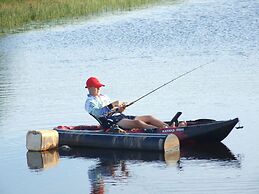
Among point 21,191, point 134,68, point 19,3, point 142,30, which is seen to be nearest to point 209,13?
point 142,30

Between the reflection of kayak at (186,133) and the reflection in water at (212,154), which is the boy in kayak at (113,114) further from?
the reflection in water at (212,154)

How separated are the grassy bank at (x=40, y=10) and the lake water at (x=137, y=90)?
5.28 ft

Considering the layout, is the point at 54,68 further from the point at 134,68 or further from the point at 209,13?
the point at 209,13

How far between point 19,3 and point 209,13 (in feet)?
28.3

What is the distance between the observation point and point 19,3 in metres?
41.8

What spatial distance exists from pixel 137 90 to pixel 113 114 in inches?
210

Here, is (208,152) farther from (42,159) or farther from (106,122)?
(42,159)

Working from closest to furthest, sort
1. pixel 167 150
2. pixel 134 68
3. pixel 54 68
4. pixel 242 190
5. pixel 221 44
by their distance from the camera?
1. pixel 242 190
2. pixel 167 150
3. pixel 134 68
4. pixel 54 68
5. pixel 221 44

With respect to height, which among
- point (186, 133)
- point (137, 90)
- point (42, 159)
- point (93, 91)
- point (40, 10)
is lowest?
point (42, 159)

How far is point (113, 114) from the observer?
607 inches

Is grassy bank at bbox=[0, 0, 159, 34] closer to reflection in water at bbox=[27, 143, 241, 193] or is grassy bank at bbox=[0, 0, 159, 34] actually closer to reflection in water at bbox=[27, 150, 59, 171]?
reflection in water at bbox=[27, 150, 59, 171]

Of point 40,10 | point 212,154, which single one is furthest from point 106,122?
point 40,10

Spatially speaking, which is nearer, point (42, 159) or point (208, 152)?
point (208, 152)

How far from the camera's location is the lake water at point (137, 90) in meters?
13.2
